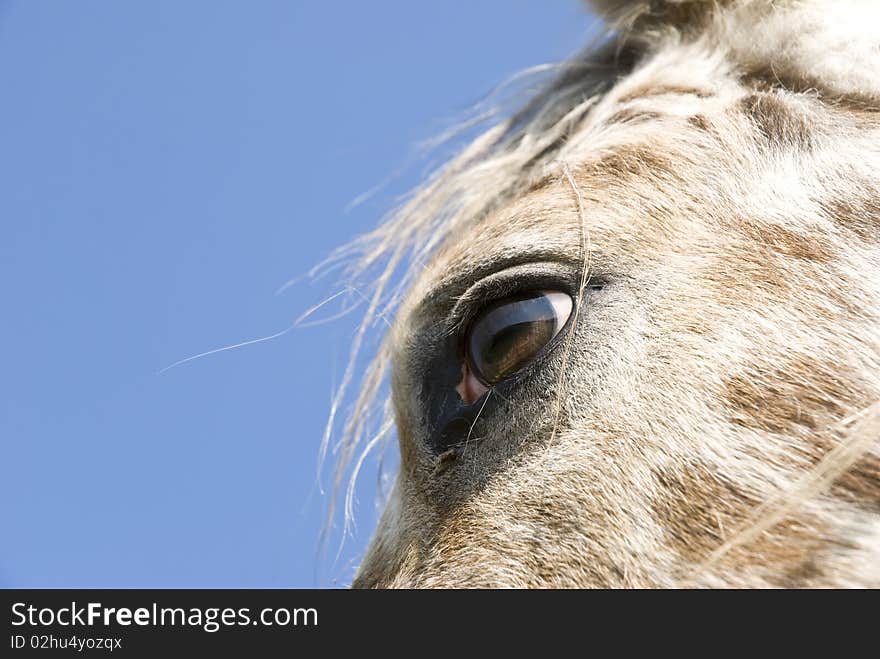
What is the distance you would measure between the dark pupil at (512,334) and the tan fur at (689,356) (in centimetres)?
6

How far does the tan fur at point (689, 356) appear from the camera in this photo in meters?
1.31

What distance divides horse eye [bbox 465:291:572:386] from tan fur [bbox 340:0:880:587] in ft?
0.17

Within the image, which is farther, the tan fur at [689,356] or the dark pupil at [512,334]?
the dark pupil at [512,334]

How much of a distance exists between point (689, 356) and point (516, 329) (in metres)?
0.32

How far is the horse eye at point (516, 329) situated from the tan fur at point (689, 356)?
5 cm

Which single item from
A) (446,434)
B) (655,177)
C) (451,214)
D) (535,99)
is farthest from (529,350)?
(535,99)

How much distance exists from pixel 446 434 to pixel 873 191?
850mm

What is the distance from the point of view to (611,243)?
1597 millimetres

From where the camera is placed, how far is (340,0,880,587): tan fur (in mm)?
1312

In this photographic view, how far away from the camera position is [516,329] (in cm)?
162

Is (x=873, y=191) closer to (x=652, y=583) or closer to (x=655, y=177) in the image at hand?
(x=655, y=177)

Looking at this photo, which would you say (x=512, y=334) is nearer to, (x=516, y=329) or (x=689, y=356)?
(x=516, y=329)

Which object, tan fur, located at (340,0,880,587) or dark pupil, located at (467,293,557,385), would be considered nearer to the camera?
tan fur, located at (340,0,880,587)

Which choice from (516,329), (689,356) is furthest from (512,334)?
(689,356)
